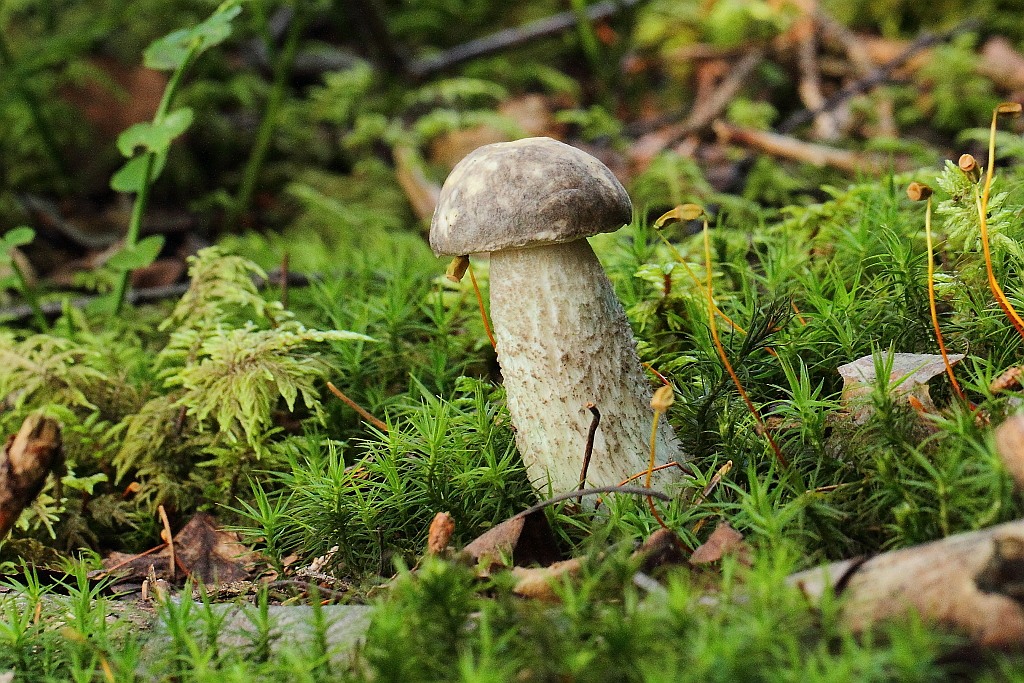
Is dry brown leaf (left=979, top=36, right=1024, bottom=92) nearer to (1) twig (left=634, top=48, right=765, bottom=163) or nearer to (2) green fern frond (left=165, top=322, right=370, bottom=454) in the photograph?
(1) twig (left=634, top=48, right=765, bottom=163)

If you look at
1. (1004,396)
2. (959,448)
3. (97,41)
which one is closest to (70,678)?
(959,448)

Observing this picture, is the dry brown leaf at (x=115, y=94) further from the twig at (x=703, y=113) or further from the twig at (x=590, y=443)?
the twig at (x=590, y=443)

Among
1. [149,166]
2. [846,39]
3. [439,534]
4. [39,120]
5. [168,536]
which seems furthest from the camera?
[846,39]

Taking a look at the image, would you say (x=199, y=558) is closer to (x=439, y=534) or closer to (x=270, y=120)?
(x=439, y=534)

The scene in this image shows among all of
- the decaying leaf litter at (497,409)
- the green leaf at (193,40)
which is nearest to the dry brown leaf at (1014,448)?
the decaying leaf litter at (497,409)

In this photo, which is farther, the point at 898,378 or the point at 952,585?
the point at 898,378

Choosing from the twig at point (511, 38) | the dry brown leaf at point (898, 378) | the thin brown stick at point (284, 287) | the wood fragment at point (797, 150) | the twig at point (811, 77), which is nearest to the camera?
the dry brown leaf at point (898, 378)

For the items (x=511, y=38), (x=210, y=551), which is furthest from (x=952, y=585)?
(x=511, y=38)
